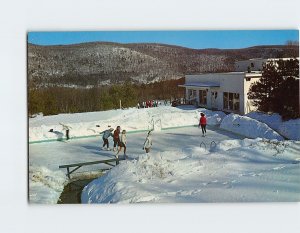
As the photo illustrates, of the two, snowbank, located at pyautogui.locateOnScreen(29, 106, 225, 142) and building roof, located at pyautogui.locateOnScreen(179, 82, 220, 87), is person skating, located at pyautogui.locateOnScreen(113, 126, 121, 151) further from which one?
building roof, located at pyautogui.locateOnScreen(179, 82, 220, 87)

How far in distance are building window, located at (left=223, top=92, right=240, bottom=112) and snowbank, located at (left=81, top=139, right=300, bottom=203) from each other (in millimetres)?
329

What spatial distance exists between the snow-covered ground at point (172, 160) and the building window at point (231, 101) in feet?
0.27

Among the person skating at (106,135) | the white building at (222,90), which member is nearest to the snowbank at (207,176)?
the person skating at (106,135)

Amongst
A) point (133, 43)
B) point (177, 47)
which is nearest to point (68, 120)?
point (133, 43)

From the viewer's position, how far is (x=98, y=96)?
4.25 m

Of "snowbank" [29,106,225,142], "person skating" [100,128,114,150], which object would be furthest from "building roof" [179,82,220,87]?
"person skating" [100,128,114,150]

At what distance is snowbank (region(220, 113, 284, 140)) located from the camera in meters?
4.23

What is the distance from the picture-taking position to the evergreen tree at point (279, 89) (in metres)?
4.14

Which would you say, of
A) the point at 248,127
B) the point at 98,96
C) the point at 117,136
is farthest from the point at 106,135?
the point at 248,127

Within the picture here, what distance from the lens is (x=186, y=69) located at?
14.3ft

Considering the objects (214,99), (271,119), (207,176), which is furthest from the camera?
(214,99)

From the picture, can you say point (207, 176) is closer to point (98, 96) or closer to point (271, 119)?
point (271, 119)

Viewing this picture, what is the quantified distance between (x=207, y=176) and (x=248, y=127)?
0.64 m
